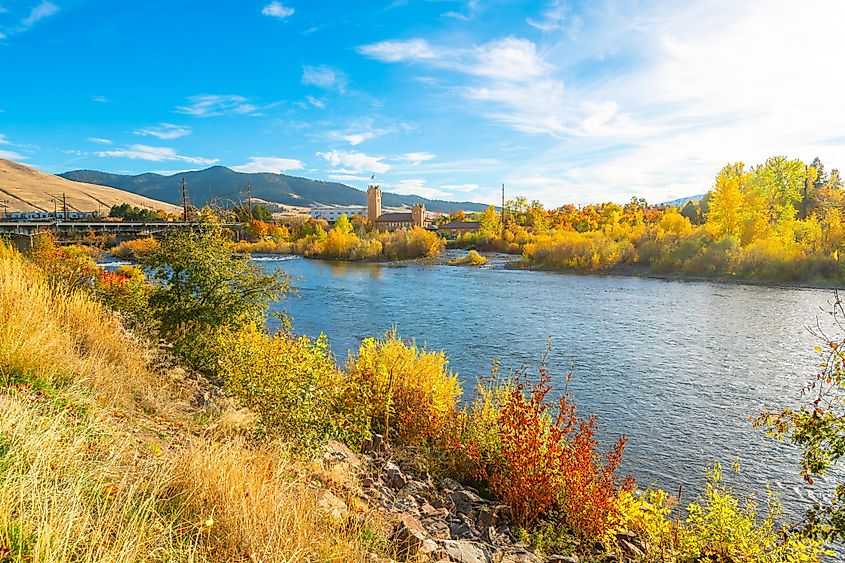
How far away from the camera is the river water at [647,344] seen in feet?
32.8

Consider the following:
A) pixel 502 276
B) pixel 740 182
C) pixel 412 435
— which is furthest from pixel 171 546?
pixel 740 182

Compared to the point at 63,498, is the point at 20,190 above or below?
above

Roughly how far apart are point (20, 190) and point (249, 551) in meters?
187

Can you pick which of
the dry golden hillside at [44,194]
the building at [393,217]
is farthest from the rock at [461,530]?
the dry golden hillside at [44,194]

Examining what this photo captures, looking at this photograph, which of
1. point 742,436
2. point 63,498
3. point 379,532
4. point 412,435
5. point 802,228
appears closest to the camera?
point 63,498

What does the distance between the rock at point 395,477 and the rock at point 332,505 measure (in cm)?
176

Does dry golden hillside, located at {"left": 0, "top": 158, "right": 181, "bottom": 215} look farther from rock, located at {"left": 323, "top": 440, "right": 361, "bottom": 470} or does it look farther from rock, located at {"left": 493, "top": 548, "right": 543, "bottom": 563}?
rock, located at {"left": 493, "top": 548, "right": 543, "bottom": 563}

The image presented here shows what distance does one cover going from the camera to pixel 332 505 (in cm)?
496

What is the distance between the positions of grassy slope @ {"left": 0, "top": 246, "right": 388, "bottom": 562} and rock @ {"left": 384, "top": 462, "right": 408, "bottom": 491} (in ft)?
4.63

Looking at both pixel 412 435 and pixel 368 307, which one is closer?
pixel 412 435

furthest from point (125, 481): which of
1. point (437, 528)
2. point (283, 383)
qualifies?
point (437, 528)

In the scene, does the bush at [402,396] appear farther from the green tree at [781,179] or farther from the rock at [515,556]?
the green tree at [781,179]

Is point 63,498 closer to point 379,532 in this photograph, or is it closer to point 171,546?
point 171,546

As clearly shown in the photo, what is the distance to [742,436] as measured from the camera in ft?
35.6
